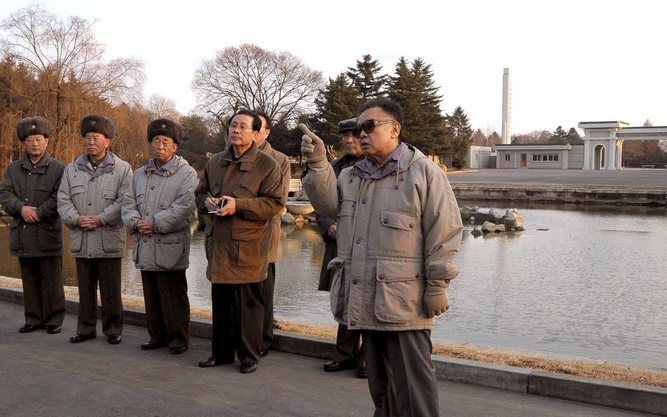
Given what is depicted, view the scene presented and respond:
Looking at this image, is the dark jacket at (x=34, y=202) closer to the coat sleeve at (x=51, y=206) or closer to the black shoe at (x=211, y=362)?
the coat sleeve at (x=51, y=206)

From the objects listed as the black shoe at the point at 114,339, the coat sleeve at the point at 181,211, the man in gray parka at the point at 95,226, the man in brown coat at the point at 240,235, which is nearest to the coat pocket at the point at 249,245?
the man in brown coat at the point at 240,235

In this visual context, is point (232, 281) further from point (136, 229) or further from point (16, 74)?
point (16, 74)

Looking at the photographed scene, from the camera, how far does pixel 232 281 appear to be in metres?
4.83

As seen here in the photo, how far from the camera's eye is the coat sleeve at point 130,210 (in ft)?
17.7

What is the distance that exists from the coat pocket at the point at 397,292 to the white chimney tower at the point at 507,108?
9405 centimetres

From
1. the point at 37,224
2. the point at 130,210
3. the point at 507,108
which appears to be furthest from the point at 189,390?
the point at 507,108

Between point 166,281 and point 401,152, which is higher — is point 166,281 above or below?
below

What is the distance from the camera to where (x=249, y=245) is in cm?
491

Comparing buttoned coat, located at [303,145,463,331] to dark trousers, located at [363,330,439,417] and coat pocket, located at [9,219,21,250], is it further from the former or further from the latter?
coat pocket, located at [9,219,21,250]

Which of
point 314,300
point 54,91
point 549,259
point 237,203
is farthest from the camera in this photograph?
point 54,91

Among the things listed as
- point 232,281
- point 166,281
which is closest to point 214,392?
point 232,281

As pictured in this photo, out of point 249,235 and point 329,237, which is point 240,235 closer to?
point 249,235

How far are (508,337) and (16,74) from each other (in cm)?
2522

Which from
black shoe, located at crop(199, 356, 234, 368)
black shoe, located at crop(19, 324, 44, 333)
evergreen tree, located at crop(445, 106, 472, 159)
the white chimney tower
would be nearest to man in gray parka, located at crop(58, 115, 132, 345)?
black shoe, located at crop(19, 324, 44, 333)
